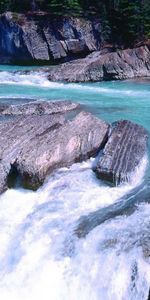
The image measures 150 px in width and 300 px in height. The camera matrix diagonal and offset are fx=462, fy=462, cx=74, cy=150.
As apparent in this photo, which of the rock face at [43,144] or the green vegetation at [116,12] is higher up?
the green vegetation at [116,12]

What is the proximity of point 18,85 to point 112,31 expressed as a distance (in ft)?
47.9

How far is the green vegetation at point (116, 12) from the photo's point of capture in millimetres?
40094

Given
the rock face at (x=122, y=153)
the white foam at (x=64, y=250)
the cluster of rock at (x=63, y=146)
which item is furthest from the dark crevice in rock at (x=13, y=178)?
the rock face at (x=122, y=153)

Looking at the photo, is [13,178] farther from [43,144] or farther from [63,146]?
[63,146]

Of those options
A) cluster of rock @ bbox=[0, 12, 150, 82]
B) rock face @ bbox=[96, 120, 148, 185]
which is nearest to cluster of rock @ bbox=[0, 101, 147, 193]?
rock face @ bbox=[96, 120, 148, 185]

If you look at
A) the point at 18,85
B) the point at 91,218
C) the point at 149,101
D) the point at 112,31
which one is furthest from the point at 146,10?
the point at 91,218

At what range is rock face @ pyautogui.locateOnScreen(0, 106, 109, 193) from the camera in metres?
13.2

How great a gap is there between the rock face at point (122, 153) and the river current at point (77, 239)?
25 centimetres

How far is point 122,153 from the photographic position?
14.3 m

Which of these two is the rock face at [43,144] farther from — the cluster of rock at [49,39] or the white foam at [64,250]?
the cluster of rock at [49,39]

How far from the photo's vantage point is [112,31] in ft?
137

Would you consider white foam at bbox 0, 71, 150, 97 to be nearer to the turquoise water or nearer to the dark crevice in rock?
the turquoise water

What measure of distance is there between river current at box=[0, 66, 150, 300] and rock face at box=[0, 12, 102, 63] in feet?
90.8

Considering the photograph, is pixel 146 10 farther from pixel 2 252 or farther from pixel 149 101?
pixel 2 252
